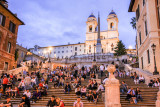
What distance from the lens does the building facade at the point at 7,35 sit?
27922 millimetres

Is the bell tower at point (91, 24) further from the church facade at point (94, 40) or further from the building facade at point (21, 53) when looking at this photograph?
the building facade at point (21, 53)

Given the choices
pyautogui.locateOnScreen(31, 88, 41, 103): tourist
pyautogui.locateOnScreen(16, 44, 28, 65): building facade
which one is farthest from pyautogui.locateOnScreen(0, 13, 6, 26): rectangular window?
pyautogui.locateOnScreen(16, 44, 28, 65): building facade

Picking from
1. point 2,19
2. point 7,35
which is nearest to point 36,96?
point 2,19

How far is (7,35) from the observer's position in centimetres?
2983

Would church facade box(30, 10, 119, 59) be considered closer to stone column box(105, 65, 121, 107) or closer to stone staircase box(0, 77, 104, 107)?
stone staircase box(0, 77, 104, 107)

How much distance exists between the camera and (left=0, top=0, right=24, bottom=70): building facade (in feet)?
91.6

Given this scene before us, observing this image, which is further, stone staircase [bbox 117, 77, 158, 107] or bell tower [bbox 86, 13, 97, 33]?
bell tower [bbox 86, 13, 97, 33]

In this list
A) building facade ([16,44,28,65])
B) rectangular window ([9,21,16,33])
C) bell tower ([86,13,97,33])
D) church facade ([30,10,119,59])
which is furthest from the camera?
bell tower ([86,13,97,33])

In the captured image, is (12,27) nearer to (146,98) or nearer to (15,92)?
(15,92)

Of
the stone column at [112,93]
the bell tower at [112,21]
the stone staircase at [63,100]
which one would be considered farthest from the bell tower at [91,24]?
the stone column at [112,93]

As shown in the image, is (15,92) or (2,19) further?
(2,19)

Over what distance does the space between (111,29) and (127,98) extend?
271 feet

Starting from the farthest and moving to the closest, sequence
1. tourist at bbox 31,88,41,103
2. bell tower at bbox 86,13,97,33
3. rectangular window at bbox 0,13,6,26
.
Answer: bell tower at bbox 86,13,97,33
rectangular window at bbox 0,13,6,26
tourist at bbox 31,88,41,103

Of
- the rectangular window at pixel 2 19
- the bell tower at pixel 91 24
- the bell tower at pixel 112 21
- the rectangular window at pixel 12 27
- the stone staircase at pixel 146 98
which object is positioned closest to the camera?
the stone staircase at pixel 146 98
